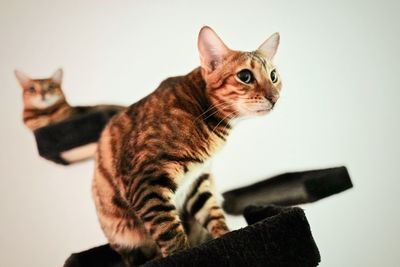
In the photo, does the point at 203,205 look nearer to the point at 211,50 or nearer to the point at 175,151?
the point at 175,151

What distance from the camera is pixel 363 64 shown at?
118cm

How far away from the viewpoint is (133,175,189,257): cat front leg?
0.79 metres

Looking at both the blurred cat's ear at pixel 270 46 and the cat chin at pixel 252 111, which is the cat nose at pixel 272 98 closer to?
the cat chin at pixel 252 111

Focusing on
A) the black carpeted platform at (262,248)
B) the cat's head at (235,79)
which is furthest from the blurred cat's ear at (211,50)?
the black carpeted platform at (262,248)

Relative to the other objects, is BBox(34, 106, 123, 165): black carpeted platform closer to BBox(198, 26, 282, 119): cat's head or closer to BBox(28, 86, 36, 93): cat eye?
BBox(28, 86, 36, 93): cat eye

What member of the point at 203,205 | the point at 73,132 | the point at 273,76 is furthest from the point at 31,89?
the point at 273,76

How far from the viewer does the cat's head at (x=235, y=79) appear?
88 cm

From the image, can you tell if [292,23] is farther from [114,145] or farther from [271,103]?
[114,145]

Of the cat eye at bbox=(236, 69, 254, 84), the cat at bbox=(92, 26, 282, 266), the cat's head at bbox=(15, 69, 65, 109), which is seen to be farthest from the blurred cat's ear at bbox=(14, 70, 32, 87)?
the cat eye at bbox=(236, 69, 254, 84)

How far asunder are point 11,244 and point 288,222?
2.62ft

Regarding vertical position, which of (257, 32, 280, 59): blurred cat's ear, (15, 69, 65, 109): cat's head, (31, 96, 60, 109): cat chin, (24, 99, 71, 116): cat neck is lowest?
(257, 32, 280, 59): blurred cat's ear

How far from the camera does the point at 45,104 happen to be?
1.04m

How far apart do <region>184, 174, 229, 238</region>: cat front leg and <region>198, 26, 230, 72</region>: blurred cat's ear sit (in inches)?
13.0

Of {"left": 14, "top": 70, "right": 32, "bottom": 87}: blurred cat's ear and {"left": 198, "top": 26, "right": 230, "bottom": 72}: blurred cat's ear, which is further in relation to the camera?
{"left": 14, "top": 70, "right": 32, "bottom": 87}: blurred cat's ear
